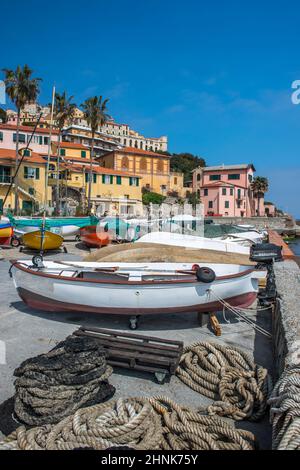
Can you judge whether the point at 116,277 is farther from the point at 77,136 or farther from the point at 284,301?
the point at 77,136

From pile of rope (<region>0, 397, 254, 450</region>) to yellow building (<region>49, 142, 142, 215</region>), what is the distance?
43.1 m

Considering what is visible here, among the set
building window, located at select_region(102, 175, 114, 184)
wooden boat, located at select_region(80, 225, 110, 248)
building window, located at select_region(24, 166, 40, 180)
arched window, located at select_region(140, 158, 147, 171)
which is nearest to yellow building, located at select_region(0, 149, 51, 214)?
building window, located at select_region(24, 166, 40, 180)

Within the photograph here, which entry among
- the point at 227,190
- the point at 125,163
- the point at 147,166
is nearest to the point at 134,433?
the point at 227,190

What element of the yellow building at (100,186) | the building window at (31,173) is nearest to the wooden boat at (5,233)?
the building window at (31,173)

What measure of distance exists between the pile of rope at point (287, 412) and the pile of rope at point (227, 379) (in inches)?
29.8

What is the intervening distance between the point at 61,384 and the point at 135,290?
263 centimetres

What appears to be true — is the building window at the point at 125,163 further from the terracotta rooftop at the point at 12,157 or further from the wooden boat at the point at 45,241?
the wooden boat at the point at 45,241

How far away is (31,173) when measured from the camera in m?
41.9

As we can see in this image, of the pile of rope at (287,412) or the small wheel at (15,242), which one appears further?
the small wheel at (15,242)

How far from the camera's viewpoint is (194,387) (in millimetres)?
4660

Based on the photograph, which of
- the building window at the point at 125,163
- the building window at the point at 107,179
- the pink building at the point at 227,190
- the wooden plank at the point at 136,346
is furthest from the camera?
the building window at the point at 125,163

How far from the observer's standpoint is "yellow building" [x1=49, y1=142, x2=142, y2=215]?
158ft

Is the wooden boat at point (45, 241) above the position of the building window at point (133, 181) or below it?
below

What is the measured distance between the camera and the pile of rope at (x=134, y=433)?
3.25 m
